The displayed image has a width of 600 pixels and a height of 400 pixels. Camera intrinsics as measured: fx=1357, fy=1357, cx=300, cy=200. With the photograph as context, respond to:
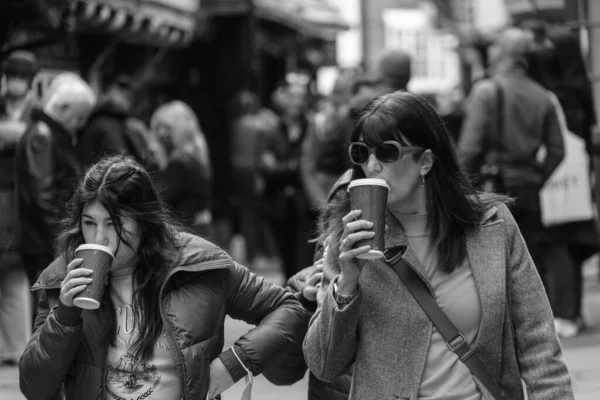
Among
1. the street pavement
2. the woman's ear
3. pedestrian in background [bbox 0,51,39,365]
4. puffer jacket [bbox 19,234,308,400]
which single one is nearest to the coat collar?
puffer jacket [bbox 19,234,308,400]

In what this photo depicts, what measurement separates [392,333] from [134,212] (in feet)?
2.71

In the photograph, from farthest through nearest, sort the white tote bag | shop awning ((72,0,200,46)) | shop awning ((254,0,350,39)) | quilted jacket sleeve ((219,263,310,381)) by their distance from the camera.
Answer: shop awning ((254,0,350,39)) < shop awning ((72,0,200,46)) < the white tote bag < quilted jacket sleeve ((219,263,310,381))

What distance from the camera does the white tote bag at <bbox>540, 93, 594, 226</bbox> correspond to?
372 inches

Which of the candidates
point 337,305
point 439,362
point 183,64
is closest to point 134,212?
point 337,305

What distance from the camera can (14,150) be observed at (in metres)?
9.13

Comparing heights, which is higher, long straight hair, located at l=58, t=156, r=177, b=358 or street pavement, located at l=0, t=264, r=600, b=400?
long straight hair, located at l=58, t=156, r=177, b=358

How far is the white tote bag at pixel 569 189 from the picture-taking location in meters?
9.46

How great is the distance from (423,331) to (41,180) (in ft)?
16.8

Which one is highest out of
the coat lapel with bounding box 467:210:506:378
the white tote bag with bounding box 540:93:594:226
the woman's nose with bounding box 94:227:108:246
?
the woman's nose with bounding box 94:227:108:246

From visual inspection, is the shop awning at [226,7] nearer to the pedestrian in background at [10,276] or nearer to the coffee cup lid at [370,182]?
the pedestrian in background at [10,276]

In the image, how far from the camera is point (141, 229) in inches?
154

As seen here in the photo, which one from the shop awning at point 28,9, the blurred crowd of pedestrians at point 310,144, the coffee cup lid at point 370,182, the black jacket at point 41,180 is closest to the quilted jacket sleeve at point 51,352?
the coffee cup lid at point 370,182

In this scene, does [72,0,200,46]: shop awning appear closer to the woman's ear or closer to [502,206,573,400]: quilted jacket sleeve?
the woman's ear

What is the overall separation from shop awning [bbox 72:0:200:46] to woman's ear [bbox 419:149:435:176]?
26.3ft
